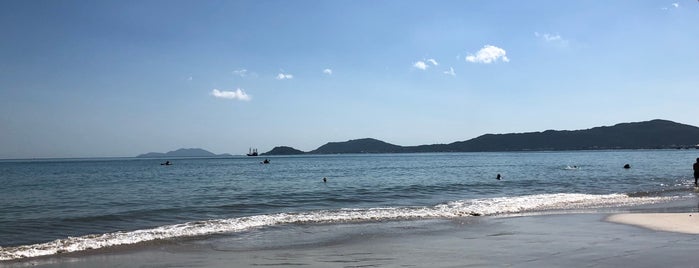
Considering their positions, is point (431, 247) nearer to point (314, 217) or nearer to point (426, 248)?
point (426, 248)

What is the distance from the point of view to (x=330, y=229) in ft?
53.6

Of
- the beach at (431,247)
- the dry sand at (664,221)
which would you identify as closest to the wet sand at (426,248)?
the beach at (431,247)

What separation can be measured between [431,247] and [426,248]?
185 mm

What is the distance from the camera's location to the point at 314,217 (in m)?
19.5

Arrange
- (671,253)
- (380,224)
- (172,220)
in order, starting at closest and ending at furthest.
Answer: (671,253)
(380,224)
(172,220)

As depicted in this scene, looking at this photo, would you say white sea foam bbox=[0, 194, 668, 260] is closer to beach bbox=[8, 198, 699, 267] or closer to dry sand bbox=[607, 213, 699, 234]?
beach bbox=[8, 198, 699, 267]

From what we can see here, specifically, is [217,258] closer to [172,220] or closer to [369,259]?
[369,259]

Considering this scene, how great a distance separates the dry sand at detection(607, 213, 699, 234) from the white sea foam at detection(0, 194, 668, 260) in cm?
439

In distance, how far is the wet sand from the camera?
395 inches

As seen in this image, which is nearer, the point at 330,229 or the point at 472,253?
the point at 472,253

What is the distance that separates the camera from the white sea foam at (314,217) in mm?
13258

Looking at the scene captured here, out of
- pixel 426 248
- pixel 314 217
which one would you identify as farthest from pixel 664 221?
pixel 314 217

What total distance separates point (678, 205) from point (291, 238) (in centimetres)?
1681

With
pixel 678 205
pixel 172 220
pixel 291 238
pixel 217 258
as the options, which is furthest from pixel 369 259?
pixel 678 205
